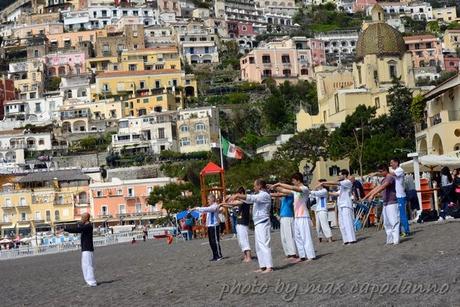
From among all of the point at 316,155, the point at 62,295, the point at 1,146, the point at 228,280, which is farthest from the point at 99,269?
the point at 1,146

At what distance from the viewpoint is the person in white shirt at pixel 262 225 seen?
1547 cm

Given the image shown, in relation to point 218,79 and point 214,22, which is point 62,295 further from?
point 214,22

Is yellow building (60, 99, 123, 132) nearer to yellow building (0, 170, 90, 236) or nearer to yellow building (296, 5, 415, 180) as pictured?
yellow building (0, 170, 90, 236)

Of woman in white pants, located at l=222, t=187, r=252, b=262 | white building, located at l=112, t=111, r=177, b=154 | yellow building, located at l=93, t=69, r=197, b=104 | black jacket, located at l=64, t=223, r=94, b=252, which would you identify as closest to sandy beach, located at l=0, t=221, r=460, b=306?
woman in white pants, located at l=222, t=187, r=252, b=262

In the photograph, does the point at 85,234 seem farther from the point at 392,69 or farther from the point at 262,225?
the point at 392,69

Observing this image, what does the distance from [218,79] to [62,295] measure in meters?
97.7

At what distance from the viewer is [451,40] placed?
439 feet

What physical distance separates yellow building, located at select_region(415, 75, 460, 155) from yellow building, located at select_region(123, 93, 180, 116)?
50.6 m

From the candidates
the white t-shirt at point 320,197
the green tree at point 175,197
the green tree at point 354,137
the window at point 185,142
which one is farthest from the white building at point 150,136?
the white t-shirt at point 320,197

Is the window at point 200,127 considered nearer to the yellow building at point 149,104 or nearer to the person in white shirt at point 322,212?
the yellow building at point 149,104

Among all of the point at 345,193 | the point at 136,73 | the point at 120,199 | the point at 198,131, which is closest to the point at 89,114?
the point at 136,73

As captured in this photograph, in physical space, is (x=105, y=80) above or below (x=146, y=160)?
above

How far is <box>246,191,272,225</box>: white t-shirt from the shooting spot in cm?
1573

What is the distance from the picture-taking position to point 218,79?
4456 inches
